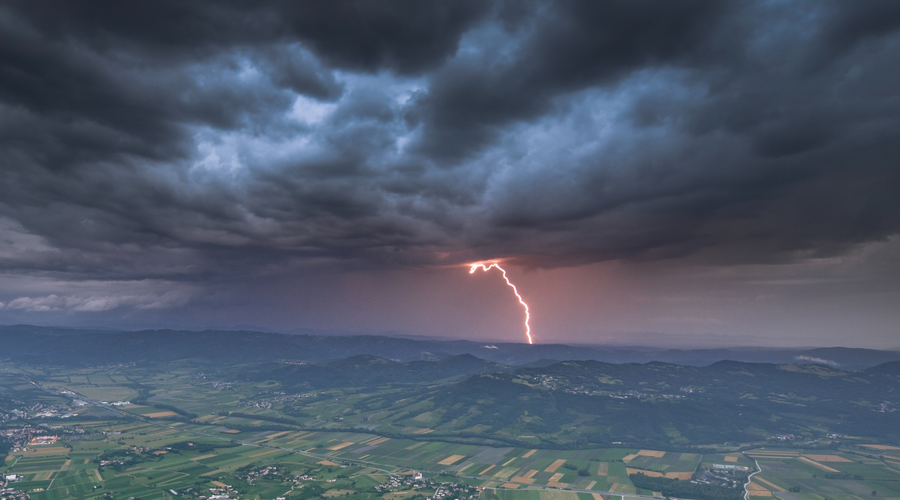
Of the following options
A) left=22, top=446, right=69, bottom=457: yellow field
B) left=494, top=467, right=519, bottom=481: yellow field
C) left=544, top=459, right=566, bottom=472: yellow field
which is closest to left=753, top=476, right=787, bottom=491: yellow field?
left=544, top=459, right=566, bottom=472: yellow field

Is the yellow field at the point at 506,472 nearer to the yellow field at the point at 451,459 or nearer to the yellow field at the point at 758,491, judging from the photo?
the yellow field at the point at 451,459

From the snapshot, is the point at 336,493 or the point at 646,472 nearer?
the point at 336,493

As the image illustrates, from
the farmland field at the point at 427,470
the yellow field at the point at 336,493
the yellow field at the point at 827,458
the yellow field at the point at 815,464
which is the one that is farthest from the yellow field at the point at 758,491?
the yellow field at the point at 336,493

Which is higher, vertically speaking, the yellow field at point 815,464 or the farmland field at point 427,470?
the yellow field at point 815,464

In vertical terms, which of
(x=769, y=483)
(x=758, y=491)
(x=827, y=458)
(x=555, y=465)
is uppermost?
(x=758, y=491)

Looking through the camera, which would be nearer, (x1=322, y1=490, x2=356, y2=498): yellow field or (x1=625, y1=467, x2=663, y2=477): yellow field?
(x1=322, y1=490, x2=356, y2=498): yellow field

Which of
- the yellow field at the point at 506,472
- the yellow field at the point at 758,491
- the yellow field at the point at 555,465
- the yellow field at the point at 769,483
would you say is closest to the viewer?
the yellow field at the point at 758,491

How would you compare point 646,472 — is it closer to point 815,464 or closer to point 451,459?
point 815,464

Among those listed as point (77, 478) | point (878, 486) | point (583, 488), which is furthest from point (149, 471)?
point (878, 486)

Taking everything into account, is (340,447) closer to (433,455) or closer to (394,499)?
(433,455)

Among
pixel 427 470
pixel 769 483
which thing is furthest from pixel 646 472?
pixel 427 470

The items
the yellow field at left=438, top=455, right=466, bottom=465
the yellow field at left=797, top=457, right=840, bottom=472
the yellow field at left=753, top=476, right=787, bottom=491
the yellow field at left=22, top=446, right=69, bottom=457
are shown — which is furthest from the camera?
the yellow field at left=22, top=446, right=69, bottom=457

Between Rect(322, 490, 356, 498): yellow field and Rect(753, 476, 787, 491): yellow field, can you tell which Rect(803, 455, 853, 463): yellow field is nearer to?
Rect(753, 476, 787, 491): yellow field
